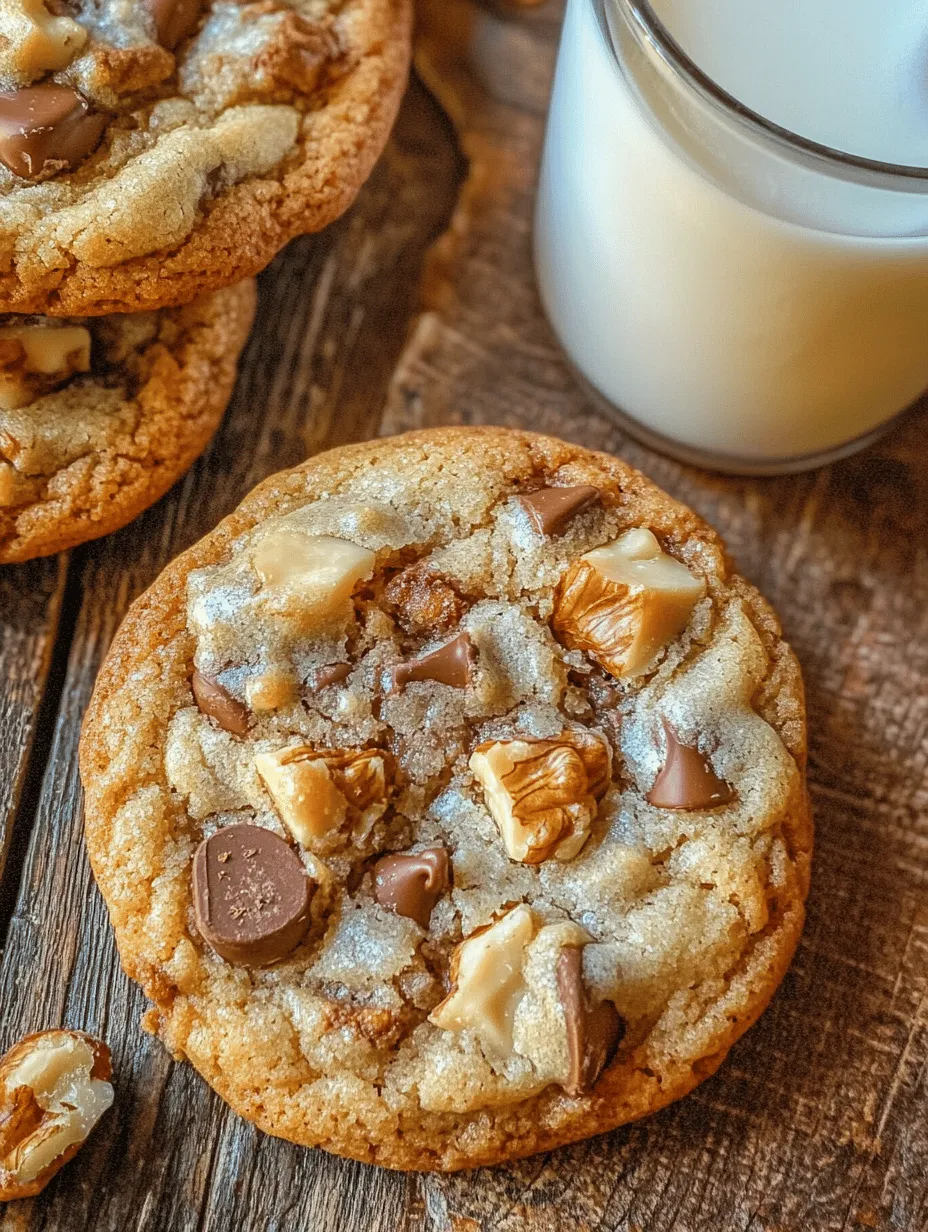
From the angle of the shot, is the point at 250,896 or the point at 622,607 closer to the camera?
the point at 250,896

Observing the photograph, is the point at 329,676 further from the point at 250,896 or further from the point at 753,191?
the point at 753,191

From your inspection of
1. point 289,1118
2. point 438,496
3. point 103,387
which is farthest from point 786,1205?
point 103,387

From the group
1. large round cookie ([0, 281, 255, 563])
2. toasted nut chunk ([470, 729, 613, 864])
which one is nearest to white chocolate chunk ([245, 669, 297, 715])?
toasted nut chunk ([470, 729, 613, 864])

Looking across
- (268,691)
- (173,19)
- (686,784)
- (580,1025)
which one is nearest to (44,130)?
(173,19)

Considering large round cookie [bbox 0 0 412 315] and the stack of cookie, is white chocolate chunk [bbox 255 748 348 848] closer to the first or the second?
the stack of cookie

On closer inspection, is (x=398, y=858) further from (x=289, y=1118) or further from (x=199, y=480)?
(x=199, y=480)

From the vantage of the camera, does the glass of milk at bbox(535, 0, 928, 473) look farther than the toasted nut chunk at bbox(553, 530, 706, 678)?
No
